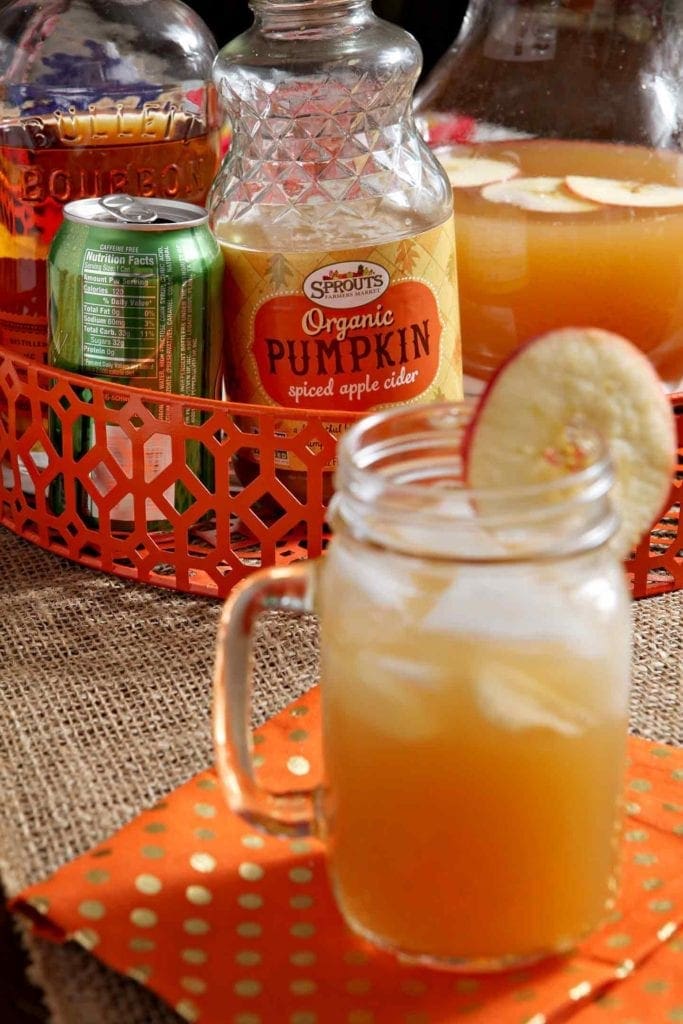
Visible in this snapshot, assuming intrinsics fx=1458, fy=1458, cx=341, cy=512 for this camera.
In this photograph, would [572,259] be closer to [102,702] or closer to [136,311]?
[136,311]

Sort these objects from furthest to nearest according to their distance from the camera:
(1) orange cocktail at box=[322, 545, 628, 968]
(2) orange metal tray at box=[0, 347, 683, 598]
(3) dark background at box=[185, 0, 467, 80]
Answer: (3) dark background at box=[185, 0, 467, 80]
(2) orange metal tray at box=[0, 347, 683, 598]
(1) orange cocktail at box=[322, 545, 628, 968]

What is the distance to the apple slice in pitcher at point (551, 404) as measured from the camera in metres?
0.52

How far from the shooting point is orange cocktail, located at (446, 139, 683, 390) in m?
0.95

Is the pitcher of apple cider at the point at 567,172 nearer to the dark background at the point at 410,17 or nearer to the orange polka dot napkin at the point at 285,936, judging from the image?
the orange polka dot napkin at the point at 285,936

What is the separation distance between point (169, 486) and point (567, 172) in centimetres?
36

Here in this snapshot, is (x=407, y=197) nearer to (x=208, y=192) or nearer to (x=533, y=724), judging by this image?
(x=208, y=192)

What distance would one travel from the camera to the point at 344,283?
0.84m

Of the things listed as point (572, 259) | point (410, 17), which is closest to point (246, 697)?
point (572, 259)

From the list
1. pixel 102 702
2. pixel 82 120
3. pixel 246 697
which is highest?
pixel 82 120

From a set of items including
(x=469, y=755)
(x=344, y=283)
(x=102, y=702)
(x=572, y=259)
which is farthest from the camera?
(x=572, y=259)

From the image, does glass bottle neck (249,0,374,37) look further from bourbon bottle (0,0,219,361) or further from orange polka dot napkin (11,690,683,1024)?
orange polka dot napkin (11,690,683,1024)

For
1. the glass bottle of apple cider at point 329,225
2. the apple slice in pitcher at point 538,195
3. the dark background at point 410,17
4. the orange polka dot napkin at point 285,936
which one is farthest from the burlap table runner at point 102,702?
the dark background at point 410,17

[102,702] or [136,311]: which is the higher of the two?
[136,311]

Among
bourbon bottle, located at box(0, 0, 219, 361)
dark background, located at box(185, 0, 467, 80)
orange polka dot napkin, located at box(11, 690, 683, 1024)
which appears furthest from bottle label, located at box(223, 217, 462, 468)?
dark background, located at box(185, 0, 467, 80)
